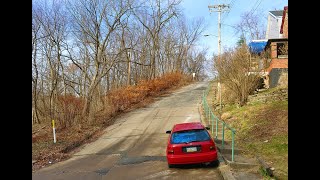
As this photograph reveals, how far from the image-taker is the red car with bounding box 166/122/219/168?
1119 cm

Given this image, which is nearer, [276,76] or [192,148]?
[192,148]

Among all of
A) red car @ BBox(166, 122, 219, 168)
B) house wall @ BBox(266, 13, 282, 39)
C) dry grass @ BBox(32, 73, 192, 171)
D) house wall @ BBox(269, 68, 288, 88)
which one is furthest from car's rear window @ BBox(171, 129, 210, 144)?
house wall @ BBox(266, 13, 282, 39)

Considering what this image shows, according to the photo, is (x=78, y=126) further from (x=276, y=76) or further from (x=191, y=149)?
(x=276, y=76)

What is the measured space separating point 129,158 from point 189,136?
146 inches

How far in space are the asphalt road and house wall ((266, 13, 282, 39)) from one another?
67.7 feet

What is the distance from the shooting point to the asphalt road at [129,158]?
445 inches

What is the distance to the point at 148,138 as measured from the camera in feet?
62.3

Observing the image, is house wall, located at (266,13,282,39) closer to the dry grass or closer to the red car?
the dry grass

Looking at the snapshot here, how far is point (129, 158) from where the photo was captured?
46.9 ft

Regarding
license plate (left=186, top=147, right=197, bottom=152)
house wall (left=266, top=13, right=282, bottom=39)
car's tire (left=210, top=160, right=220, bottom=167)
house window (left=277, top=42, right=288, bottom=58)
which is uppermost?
house wall (left=266, top=13, right=282, bottom=39)

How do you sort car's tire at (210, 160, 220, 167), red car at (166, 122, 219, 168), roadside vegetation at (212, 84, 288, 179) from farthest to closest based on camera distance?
car's tire at (210, 160, 220, 167) → red car at (166, 122, 219, 168) → roadside vegetation at (212, 84, 288, 179)

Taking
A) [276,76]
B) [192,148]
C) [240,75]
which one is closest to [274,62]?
[276,76]

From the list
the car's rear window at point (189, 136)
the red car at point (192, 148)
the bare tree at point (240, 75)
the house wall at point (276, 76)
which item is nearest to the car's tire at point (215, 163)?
the red car at point (192, 148)
